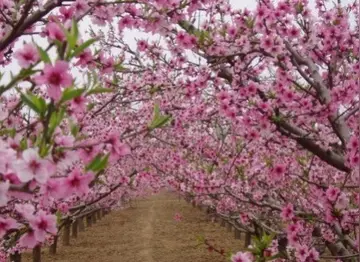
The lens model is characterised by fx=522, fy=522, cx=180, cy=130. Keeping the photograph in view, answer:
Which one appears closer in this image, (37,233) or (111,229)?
(37,233)

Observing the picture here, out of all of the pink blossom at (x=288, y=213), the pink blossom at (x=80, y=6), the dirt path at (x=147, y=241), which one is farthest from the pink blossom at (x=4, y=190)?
the dirt path at (x=147, y=241)

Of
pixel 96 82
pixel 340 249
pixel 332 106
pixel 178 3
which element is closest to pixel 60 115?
pixel 96 82

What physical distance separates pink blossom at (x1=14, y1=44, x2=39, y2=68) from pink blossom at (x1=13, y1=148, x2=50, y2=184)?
51 centimetres

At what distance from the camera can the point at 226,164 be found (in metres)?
11.7

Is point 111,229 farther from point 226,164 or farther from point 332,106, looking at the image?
point 332,106

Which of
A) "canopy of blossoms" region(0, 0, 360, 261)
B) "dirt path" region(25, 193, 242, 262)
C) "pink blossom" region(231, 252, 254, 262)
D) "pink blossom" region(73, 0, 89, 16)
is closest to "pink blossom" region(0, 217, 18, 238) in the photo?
"canopy of blossoms" region(0, 0, 360, 261)

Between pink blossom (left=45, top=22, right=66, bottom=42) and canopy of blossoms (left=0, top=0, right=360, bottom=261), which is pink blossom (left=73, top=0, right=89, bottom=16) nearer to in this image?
canopy of blossoms (left=0, top=0, right=360, bottom=261)

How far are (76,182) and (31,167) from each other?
34 cm

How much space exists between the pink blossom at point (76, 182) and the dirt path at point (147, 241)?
14.9 meters

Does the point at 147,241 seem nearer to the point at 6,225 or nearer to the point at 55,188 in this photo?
the point at 6,225

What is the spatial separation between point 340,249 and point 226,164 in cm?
519

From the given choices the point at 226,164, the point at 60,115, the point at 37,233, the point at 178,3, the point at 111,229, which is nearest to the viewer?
the point at 60,115

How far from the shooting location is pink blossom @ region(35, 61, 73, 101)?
221 centimetres

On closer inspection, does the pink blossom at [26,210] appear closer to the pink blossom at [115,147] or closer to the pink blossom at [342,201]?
the pink blossom at [115,147]
